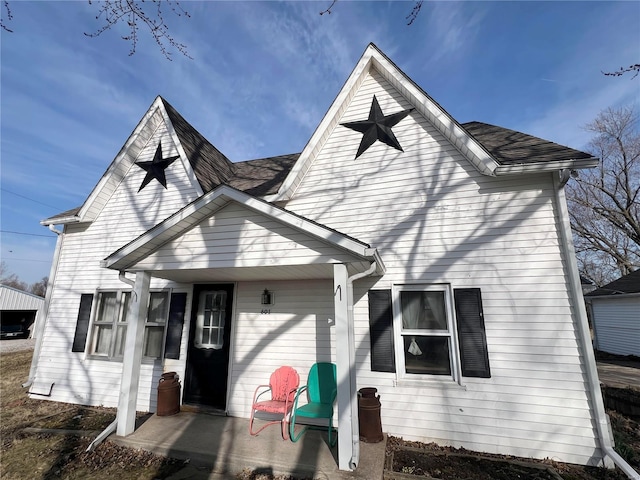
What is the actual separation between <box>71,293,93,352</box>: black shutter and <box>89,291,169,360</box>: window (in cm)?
15

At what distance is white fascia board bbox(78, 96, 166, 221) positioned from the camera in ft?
22.8

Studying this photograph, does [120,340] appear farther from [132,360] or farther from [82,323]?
[132,360]

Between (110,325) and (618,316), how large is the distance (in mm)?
21699

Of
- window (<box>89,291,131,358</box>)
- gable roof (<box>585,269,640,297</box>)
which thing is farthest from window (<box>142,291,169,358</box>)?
gable roof (<box>585,269,640,297</box>)

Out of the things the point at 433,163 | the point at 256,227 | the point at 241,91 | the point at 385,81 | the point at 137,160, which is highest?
the point at 241,91

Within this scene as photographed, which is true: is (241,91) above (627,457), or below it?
above

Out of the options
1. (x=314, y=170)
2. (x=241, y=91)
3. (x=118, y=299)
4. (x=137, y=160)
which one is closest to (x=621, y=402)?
(x=314, y=170)

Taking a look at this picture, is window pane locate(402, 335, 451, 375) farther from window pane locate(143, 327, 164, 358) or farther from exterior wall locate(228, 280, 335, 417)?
window pane locate(143, 327, 164, 358)

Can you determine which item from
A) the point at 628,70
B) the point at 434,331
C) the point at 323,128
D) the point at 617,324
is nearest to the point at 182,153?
the point at 323,128

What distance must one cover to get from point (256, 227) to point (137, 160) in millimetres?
5277

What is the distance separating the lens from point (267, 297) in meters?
5.50

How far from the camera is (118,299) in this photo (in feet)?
21.4

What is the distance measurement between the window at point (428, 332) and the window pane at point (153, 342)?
4384 mm

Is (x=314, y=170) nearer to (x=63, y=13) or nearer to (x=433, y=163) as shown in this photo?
(x=433, y=163)
